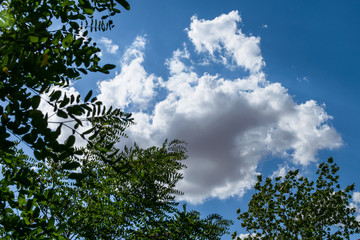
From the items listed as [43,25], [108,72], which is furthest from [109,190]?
[43,25]

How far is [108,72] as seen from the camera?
3.50 m

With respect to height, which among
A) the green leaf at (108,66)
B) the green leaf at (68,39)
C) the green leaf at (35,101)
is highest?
the green leaf at (108,66)

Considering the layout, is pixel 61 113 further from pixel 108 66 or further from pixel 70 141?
pixel 108 66

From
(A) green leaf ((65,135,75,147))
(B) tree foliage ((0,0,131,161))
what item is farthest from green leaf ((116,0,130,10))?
(A) green leaf ((65,135,75,147))

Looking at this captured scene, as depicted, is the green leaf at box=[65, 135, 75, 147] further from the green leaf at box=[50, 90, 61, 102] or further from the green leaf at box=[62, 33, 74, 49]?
the green leaf at box=[62, 33, 74, 49]

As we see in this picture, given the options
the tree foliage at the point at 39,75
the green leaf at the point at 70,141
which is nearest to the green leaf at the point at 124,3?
the tree foliage at the point at 39,75

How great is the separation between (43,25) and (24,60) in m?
0.67

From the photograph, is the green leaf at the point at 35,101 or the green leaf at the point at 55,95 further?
the green leaf at the point at 55,95

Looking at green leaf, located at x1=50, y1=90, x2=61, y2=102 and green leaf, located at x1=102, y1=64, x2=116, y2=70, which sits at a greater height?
green leaf, located at x1=102, y1=64, x2=116, y2=70

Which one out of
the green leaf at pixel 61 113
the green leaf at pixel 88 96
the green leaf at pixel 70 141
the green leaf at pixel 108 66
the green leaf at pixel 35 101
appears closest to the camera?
the green leaf at pixel 35 101

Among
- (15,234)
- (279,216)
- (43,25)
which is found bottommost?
(15,234)

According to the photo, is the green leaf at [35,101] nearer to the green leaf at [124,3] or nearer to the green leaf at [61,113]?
the green leaf at [61,113]

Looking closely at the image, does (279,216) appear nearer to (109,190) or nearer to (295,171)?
(295,171)

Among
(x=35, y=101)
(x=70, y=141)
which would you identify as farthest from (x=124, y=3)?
(x=70, y=141)
